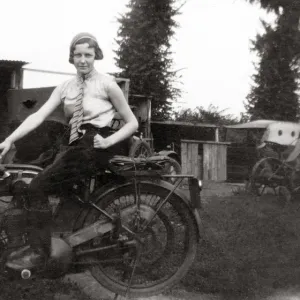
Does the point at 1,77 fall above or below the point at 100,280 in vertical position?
above

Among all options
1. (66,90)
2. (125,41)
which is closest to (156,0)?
(125,41)

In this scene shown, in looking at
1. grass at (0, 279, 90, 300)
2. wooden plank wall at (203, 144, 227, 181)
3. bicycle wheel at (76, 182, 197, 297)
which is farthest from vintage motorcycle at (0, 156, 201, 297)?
wooden plank wall at (203, 144, 227, 181)

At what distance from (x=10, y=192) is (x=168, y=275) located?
3.94 ft

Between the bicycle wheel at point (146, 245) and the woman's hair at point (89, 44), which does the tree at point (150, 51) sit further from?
the bicycle wheel at point (146, 245)

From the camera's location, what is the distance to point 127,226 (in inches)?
133

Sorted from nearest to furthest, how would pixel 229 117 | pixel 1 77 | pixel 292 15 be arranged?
pixel 292 15 < pixel 1 77 < pixel 229 117

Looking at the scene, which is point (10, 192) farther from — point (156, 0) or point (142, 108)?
point (142, 108)

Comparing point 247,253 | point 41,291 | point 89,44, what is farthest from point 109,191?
point 247,253

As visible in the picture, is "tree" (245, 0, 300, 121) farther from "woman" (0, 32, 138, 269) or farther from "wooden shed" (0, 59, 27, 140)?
"wooden shed" (0, 59, 27, 140)

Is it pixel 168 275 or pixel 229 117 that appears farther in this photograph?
pixel 229 117

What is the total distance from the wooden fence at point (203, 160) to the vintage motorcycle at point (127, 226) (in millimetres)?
10624

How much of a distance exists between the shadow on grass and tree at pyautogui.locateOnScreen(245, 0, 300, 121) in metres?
2.65

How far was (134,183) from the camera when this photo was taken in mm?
3391

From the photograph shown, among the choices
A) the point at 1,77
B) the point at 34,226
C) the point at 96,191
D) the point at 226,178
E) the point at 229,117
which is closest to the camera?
the point at 34,226
